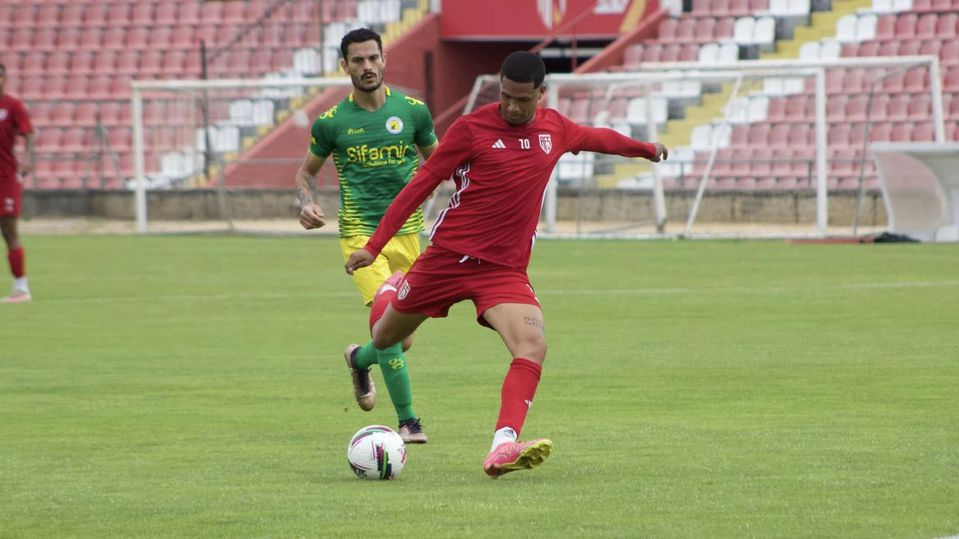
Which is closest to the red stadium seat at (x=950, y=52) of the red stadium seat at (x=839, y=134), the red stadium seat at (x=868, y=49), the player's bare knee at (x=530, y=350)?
the red stadium seat at (x=868, y=49)

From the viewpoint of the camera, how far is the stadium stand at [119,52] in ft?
115

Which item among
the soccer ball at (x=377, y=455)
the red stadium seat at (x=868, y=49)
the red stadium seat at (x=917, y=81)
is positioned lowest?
the soccer ball at (x=377, y=455)

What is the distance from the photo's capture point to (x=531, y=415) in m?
9.34

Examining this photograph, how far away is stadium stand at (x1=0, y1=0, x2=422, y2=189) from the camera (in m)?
35.0

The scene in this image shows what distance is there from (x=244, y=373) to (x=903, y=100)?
19.0 m

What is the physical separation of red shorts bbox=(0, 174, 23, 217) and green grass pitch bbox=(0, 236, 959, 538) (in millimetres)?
935

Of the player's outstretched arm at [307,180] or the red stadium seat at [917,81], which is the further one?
the red stadium seat at [917,81]

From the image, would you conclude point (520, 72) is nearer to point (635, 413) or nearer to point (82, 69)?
point (635, 413)

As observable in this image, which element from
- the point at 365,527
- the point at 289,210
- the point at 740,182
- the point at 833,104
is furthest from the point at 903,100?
the point at 365,527

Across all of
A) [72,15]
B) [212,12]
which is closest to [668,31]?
[212,12]

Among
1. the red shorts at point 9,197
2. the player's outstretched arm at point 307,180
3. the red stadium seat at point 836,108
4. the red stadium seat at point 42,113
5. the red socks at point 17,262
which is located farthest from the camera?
the red stadium seat at point 42,113

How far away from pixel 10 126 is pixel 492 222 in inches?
416

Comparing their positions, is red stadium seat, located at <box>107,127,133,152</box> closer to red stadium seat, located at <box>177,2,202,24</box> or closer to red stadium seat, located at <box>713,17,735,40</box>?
red stadium seat, located at <box>177,2,202,24</box>

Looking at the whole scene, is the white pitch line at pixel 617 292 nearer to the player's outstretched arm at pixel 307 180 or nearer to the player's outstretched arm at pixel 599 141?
the player's outstretched arm at pixel 307 180
